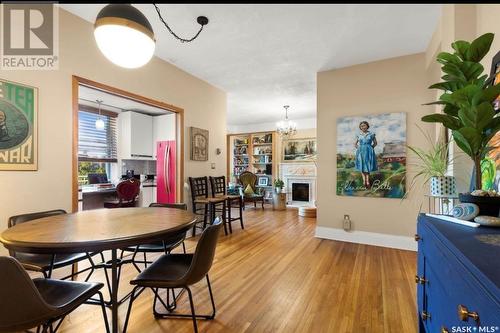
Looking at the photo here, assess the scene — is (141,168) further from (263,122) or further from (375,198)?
(375,198)

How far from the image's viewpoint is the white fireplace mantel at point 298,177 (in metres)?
6.87

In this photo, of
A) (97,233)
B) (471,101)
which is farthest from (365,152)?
(97,233)

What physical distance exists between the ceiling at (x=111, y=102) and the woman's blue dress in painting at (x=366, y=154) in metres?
3.45

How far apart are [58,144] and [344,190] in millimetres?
3713

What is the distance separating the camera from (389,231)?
3383 mm

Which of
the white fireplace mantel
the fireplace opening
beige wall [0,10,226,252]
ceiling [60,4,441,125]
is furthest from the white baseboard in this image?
beige wall [0,10,226,252]

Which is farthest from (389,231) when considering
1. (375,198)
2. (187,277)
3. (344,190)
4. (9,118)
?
(9,118)

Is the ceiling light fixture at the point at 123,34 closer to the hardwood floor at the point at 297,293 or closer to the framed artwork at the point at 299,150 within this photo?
the hardwood floor at the point at 297,293

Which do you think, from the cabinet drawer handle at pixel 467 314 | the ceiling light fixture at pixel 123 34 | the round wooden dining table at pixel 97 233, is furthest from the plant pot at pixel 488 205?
the ceiling light fixture at pixel 123 34

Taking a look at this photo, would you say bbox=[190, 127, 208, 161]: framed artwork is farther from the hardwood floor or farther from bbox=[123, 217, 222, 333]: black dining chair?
bbox=[123, 217, 222, 333]: black dining chair

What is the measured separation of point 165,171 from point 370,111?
3884 mm

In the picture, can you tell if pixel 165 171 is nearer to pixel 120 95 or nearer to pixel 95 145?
pixel 95 145

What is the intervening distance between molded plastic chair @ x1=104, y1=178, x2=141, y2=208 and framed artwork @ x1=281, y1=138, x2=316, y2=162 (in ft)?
14.9

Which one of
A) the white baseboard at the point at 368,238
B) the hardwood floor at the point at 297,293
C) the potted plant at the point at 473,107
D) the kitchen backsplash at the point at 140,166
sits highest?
the potted plant at the point at 473,107
